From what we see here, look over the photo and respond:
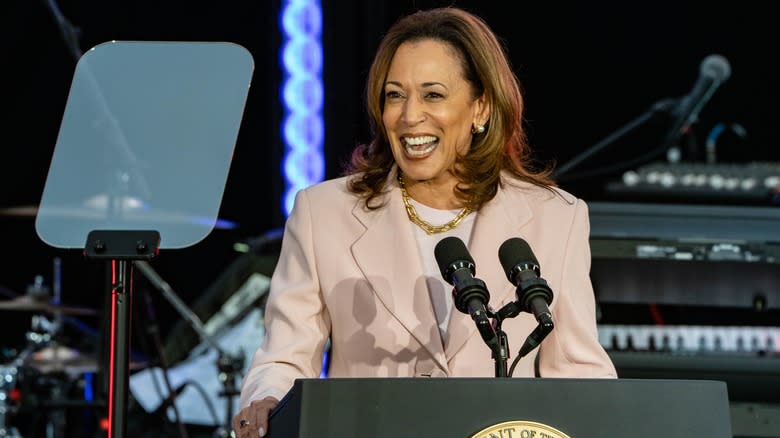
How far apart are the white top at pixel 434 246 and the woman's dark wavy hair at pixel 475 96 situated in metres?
0.05

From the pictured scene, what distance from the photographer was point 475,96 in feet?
7.16

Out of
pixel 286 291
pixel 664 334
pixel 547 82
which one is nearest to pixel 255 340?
pixel 547 82

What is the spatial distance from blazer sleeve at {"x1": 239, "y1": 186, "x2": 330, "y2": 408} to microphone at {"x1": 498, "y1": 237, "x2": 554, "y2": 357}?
1.80 feet

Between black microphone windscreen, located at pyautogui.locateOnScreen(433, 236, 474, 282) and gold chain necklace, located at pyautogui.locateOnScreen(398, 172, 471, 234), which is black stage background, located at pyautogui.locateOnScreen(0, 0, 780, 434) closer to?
gold chain necklace, located at pyautogui.locateOnScreen(398, 172, 471, 234)

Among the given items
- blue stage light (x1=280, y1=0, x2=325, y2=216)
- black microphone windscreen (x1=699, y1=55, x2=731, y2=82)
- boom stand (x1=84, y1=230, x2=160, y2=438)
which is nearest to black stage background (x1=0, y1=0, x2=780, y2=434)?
blue stage light (x1=280, y1=0, x2=325, y2=216)

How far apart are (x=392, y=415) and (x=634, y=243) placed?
1899 millimetres

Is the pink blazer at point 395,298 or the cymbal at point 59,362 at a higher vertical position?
the cymbal at point 59,362

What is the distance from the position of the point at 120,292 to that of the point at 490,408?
1.93 ft

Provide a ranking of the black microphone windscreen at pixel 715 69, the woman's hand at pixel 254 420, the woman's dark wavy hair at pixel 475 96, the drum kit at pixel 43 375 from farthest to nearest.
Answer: the drum kit at pixel 43 375 → the black microphone windscreen at pixel 715 69 → the woman's dark wavy hair at pixel 475 96 → the woman's hand at pixel 254 420

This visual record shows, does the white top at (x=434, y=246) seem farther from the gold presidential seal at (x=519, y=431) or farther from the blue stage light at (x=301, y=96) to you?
the blue stage light at (x=301, y=96)

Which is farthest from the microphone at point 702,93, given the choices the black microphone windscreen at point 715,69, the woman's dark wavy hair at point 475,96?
the woman's dark wavy hair at point 475,96

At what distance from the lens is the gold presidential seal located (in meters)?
1.28

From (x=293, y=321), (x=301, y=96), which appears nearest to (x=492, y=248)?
(x=293, y=321)

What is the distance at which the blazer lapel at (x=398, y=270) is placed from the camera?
2.03 meters
